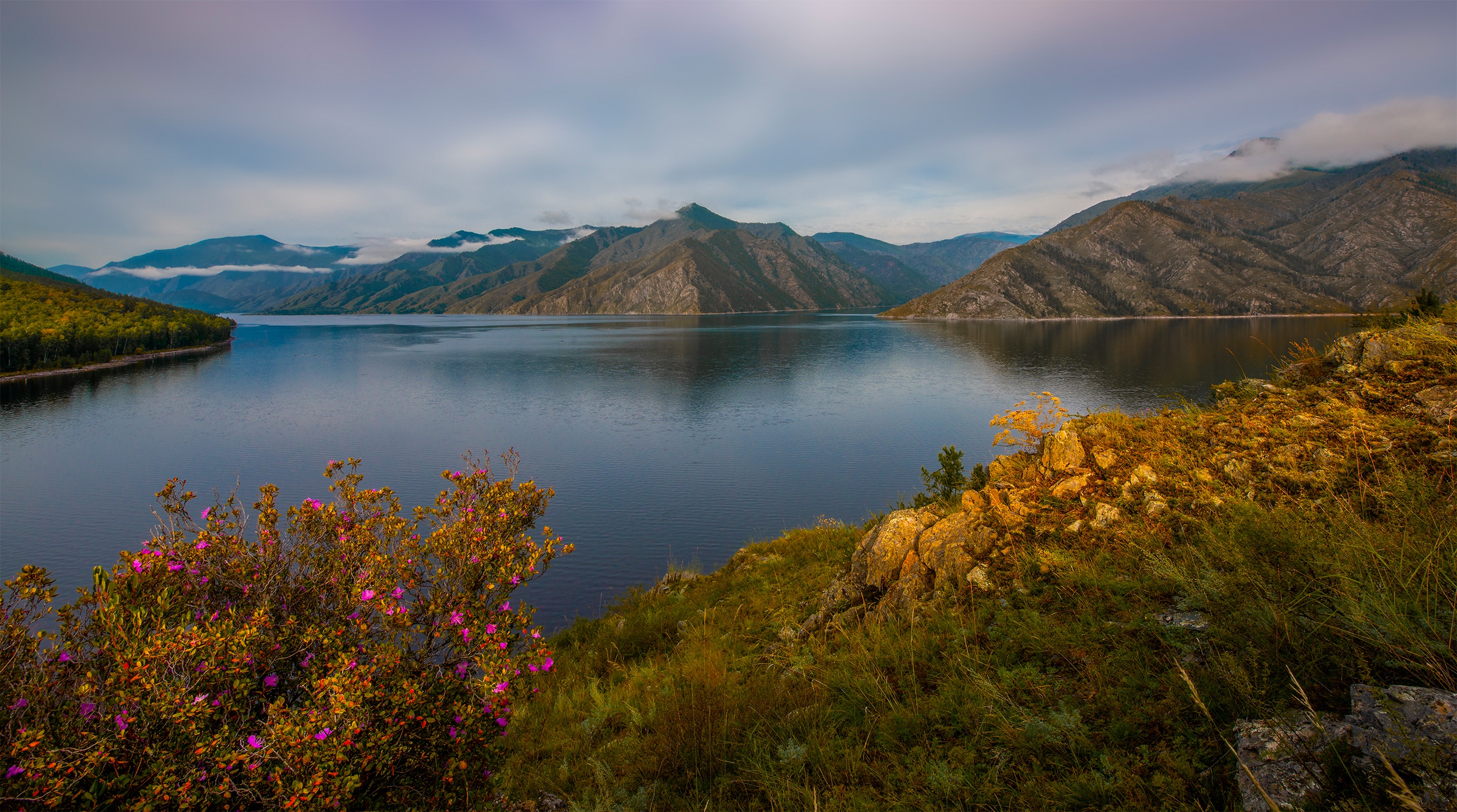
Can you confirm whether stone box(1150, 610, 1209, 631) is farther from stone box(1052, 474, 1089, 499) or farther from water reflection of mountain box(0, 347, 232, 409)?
water reflection of mountain box(0, 347, 232, 409)

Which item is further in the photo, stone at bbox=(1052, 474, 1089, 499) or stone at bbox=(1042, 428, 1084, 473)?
stone at bbox=(1042, 428, 1084, 473)

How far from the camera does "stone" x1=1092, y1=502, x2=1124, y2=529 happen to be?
7.21 meters

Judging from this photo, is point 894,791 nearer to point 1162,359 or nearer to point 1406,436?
point 1406,436

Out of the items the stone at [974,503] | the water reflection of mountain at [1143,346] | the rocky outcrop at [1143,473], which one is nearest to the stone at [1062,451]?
the rocky outcrop at [1143,473]

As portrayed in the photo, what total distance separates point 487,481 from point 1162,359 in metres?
102

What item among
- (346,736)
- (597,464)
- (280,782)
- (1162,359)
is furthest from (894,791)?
(1162,359)

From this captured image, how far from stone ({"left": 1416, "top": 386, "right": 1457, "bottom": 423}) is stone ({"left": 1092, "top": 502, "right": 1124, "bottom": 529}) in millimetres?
3576

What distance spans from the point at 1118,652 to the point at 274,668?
7.43 metres

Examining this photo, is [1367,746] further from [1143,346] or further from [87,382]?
[1143,346]

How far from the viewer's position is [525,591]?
20.8 metres

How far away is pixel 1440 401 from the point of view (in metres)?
7.01

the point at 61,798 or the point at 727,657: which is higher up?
the point at 61,798

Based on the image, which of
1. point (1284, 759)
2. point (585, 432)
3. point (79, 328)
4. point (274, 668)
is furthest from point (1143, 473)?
point (79, 328)

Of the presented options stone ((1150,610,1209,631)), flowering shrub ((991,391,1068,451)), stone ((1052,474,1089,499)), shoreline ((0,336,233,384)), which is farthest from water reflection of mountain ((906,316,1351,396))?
shoreline ((0,336,233,384))
